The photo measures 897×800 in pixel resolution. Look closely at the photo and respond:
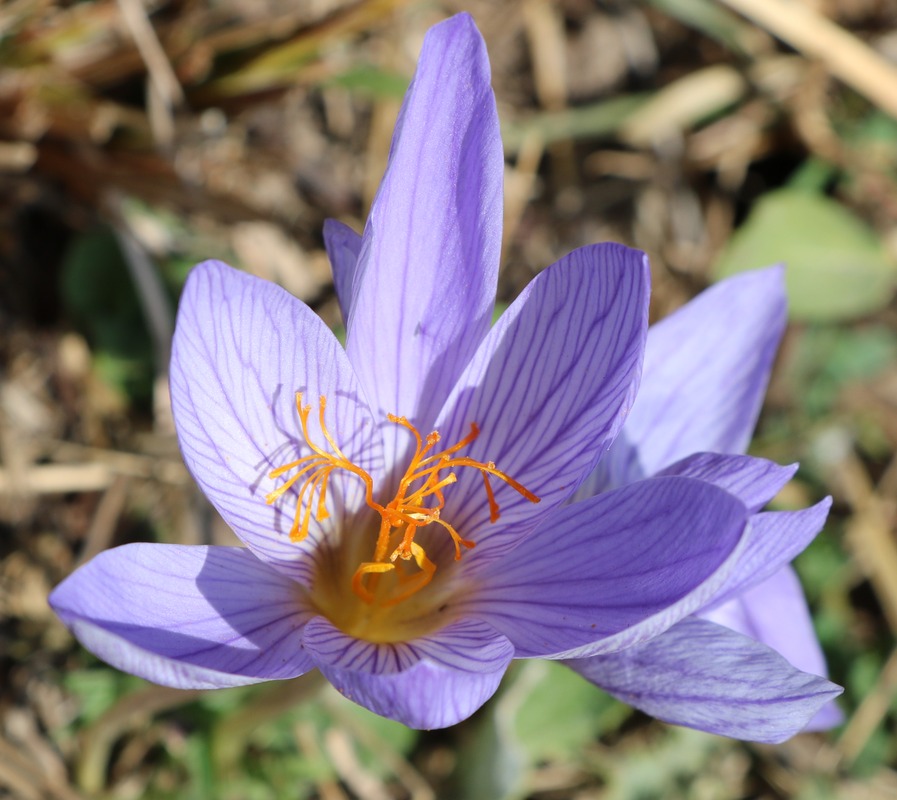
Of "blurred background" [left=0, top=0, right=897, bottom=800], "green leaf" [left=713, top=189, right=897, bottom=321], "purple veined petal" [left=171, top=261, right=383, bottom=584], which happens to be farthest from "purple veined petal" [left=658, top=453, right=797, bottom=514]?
"green leaf" [left=713, top=189, right=897, bottom=321]

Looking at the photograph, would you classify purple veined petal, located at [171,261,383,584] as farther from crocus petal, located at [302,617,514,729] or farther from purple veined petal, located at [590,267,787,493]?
purple veined petal, located at [590,267,787,493]

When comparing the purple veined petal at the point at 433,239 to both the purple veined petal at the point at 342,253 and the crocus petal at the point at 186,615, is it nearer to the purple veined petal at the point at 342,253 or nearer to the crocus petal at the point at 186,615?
the purple veined petal at the point at 342,253

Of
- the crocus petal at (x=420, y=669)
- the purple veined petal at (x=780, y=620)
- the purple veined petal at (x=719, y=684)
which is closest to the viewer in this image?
the crocus petal at (x=420, y=669)

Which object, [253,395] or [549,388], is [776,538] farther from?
[253,395]

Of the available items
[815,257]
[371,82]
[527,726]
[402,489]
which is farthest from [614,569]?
[815,257]

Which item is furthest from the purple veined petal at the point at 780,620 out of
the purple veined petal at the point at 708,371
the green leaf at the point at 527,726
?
the green leaf at the point at 527,726

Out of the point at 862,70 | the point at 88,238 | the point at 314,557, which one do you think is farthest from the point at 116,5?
the point at 862,70

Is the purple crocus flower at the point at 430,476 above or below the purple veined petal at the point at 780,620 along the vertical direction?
above

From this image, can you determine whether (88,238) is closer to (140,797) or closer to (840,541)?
(140,797)
